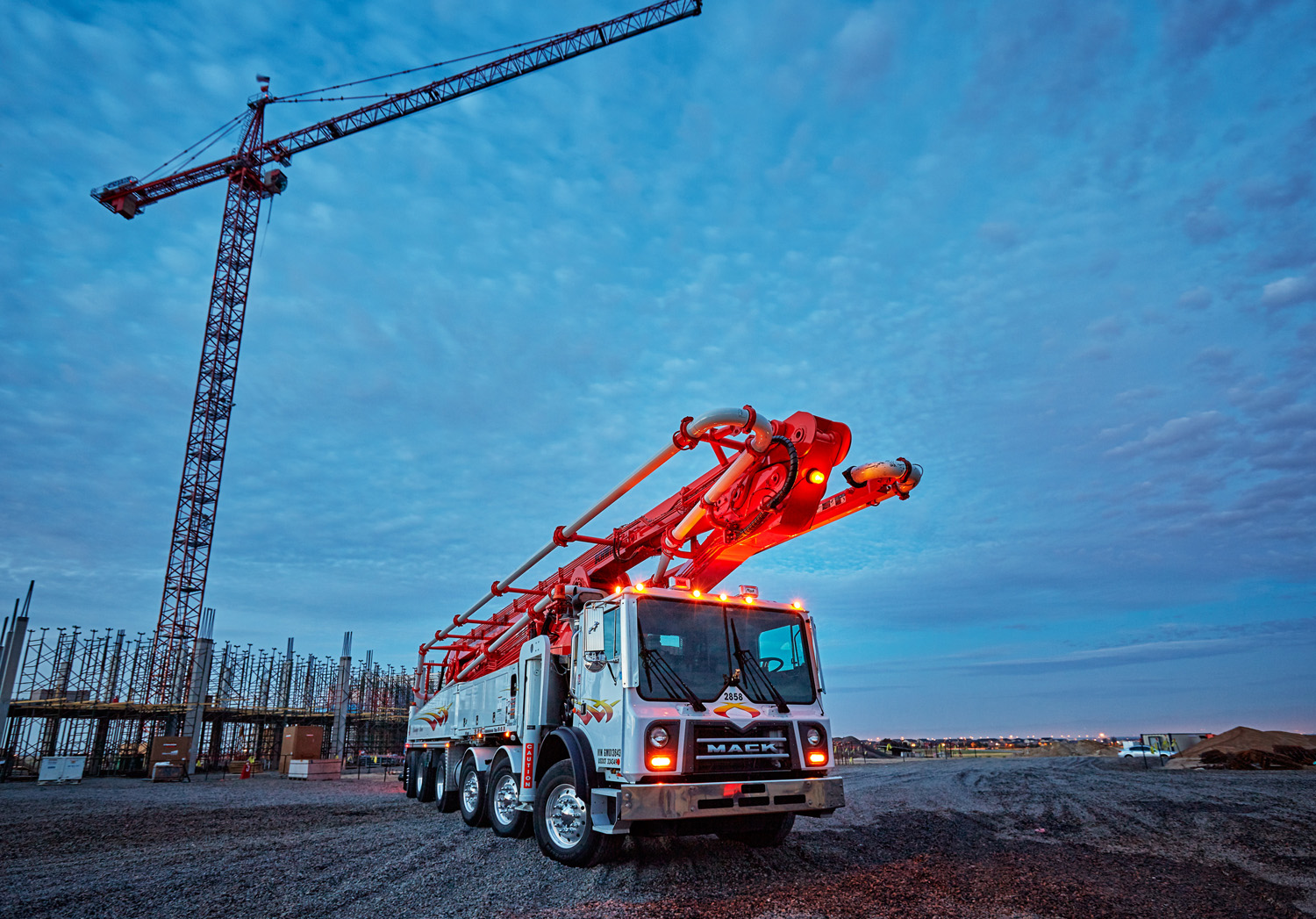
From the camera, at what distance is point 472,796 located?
11836 millimetres

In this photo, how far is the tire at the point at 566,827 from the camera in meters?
7.58

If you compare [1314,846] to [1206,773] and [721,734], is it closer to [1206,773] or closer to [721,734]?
[721,734]

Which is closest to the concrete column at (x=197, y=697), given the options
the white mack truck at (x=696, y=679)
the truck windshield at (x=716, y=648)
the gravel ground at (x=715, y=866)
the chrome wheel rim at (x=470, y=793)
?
the gravel ground at (x=715, y=866)

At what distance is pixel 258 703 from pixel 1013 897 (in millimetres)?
44431

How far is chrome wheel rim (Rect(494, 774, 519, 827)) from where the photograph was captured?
10.2m

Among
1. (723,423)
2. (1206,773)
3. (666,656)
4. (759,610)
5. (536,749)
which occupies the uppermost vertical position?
(723,423)

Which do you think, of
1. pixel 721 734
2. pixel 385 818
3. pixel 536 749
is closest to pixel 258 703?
pixel 385 818

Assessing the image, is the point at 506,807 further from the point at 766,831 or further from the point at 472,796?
the point at 766,831

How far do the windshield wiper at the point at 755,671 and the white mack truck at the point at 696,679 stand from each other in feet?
0.06

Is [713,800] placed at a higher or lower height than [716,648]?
lower

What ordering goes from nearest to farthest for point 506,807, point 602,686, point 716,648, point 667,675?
point 667,675 → point 602,686 → point 716,648 → point 506,807

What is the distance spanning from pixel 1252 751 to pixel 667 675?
2933cm

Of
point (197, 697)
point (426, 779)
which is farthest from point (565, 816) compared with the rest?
point (197, 697)

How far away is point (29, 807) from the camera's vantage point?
16.0 m
